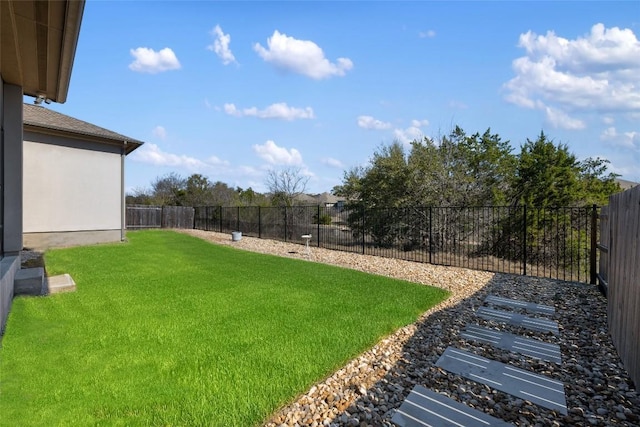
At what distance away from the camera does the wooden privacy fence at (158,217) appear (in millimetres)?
18516

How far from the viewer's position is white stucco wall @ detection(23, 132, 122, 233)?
32.7 feet

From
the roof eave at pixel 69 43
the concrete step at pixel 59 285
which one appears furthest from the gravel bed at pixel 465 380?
the concrete step at pixel 59 285

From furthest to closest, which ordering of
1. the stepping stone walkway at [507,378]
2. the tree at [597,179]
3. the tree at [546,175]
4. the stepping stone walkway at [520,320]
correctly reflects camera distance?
the tree at [597,179], the tree at [546,175], the stepping stone walkway at [520,320], the stepping stone walkway at [507,378]

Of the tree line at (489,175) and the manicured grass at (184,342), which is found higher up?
the tree line at (489,175)

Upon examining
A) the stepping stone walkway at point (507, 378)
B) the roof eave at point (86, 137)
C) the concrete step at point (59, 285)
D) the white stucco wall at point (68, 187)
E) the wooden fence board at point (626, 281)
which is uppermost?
the roof eave at point (86, 137)

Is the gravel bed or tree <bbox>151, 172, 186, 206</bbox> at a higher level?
tree <bbox>151, 172, 186, 206</bbox>

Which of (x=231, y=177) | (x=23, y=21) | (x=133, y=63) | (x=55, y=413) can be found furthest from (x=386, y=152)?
(x=231, y=177)

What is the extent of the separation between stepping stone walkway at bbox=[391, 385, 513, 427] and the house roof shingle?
39.4 feet

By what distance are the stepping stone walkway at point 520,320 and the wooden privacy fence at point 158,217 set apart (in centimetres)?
1864

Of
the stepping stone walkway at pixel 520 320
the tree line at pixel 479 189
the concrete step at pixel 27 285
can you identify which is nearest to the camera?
the stepping stone walkway at pixel 520 320

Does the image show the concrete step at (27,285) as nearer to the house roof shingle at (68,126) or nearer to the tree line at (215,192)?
the house roof shingle at (68,126)

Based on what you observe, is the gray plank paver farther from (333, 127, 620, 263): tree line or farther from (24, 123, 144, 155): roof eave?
(24, 123, 144, 155): roof eave

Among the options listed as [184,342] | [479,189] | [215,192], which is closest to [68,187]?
[184,342]

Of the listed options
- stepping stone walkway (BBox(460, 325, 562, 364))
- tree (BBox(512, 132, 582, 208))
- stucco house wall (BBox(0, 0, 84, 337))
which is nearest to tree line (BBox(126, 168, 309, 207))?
tree (BBox(512, 132, 582, 208))
